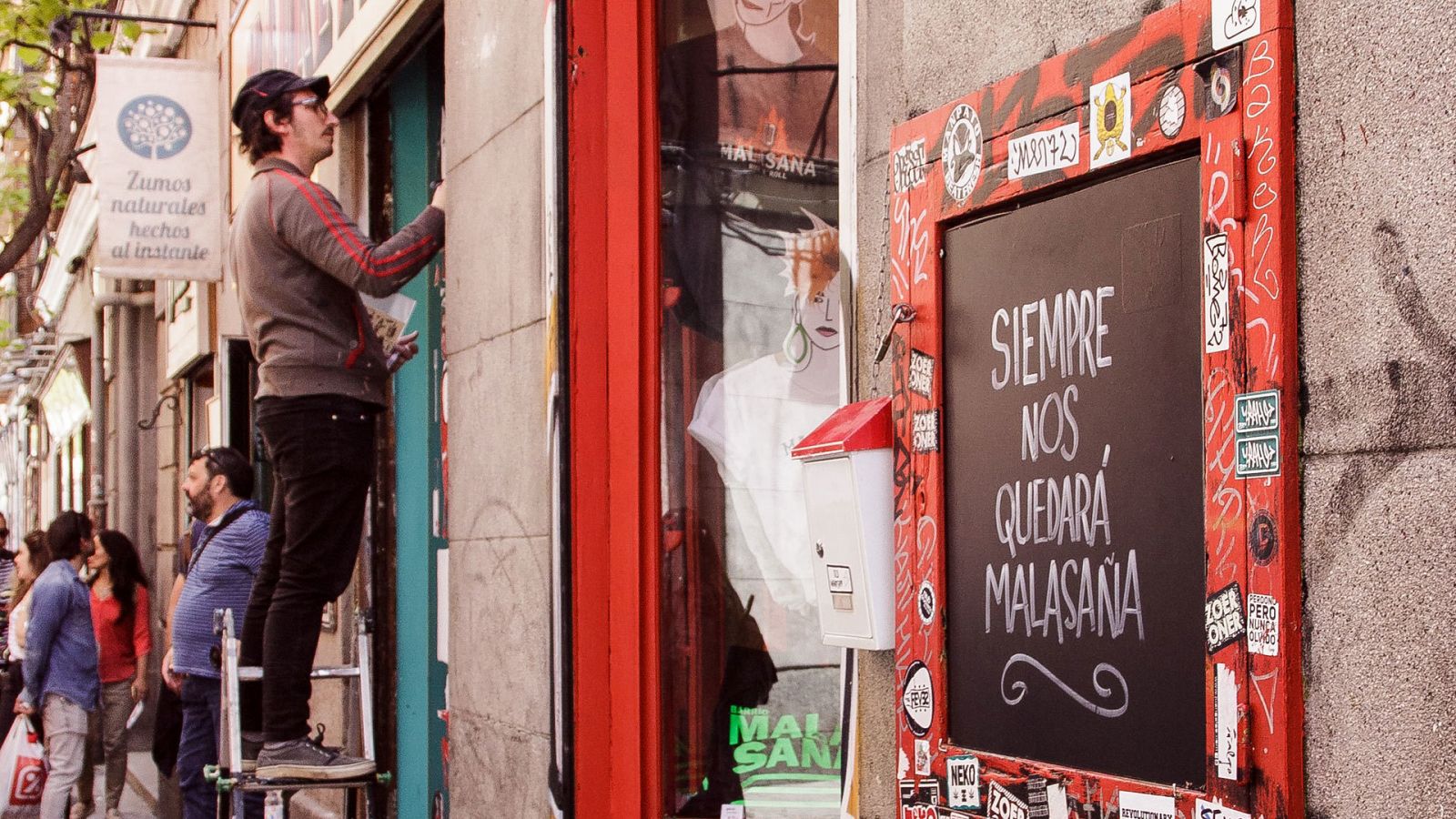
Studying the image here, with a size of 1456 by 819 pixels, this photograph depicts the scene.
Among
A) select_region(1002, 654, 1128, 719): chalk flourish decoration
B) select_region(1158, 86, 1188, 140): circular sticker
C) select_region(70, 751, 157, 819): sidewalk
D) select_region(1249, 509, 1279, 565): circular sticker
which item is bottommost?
select_region(70, 751, 157, 819): sidewalk

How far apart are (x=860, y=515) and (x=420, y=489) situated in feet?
13.5

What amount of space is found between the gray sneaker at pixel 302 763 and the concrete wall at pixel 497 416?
571 mm

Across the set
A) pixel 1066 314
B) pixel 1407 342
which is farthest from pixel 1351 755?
pixel 1066 314

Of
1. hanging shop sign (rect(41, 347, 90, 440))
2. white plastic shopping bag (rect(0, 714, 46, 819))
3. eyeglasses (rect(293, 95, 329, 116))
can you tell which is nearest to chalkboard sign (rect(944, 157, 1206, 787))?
eyeglasses (rect(293, 95, 329, 116))

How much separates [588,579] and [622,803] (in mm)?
656

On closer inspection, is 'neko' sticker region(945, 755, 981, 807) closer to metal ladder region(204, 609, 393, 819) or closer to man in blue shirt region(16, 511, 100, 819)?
metal ladder region(204, 609, 393, 819)

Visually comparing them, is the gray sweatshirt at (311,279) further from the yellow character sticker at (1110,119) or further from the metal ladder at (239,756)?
the yellow character sticker at (1110,119)

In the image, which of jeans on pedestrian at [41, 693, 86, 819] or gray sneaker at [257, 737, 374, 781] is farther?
jeans on pedestrian at [41, 693, 86, 819]

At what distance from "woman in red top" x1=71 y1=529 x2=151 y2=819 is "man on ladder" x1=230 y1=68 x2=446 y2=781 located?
5767mm

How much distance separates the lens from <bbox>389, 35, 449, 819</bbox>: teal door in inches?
261

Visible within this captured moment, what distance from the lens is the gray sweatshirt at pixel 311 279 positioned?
4.79m

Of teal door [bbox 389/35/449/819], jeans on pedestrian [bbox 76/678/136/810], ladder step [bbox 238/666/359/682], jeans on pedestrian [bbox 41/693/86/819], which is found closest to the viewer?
ladder step [bbox 238/666/359/682]

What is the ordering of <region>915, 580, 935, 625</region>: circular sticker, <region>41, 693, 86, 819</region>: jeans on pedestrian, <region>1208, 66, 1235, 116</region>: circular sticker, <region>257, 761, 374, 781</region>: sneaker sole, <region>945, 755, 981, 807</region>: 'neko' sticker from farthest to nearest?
1. <region>41, 693, 86, 819</region>: jeans on pedestrian
2. <region>257, 761, 374, 781</region>: sneaker sole
3. <region>915, 580, 935, 625</region>: circular sticker
4. <region>945, 755, 981, 807</region>: 'neko' sticker
5. <region>1208, 66, 1235, 116</region>: circular sticker

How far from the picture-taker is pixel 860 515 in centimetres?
300
